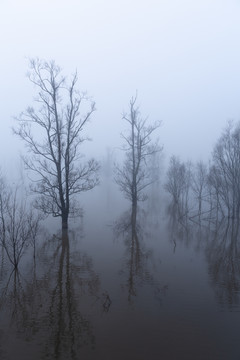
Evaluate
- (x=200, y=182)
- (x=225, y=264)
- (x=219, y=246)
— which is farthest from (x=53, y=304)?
(x=200, y=182)

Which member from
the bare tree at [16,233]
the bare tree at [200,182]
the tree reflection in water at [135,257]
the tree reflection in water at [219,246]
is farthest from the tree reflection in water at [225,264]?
the bare tree at [200,182]

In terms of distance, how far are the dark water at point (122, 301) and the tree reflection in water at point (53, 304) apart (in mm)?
21

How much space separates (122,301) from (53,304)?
180 cm

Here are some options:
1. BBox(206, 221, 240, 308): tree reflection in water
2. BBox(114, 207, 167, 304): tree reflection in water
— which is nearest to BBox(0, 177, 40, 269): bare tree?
BBox(114, 207, 167, 304): tree reflection in water

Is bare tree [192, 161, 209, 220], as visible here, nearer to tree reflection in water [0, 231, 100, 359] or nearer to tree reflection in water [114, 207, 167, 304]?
tree reflection in water [114, 207, 167, 304]

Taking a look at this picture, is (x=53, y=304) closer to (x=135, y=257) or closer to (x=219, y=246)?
(x=135, y=257)

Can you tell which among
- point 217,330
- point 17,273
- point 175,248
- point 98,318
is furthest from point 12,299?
point 175,248

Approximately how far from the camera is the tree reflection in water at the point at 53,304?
16.1 feet

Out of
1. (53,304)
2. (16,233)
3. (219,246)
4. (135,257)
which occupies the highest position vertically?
(16,233)

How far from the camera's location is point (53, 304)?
6.27 metres

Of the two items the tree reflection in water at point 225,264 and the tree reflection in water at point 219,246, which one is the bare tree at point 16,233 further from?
the tree reflection in water at point 225,264

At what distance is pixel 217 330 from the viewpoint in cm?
536

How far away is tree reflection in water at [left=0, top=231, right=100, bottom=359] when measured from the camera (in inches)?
193

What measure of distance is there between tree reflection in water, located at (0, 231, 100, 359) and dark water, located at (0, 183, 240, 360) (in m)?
0.02
